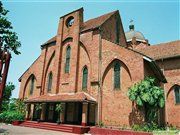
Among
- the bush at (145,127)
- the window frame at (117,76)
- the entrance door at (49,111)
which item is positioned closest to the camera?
the bush at (145,127)

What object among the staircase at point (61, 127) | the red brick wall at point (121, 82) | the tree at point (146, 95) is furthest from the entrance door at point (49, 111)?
the tree at point (146, 95)

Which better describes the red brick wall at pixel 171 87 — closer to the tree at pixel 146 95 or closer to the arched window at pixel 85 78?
the tree at pixel 146 95

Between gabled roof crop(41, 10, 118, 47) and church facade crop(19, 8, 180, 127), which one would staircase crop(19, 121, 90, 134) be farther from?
gabled roof crop(41, 10, 118, 47)

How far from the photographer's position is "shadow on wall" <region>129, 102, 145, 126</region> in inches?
659

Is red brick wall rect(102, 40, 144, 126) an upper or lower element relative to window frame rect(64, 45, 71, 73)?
lower

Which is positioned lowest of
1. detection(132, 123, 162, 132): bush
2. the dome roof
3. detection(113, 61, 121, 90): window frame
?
Result: detection(132, 123, 162, 132): bush

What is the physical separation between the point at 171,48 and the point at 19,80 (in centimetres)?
2320

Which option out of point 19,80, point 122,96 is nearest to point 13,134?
point 122,96

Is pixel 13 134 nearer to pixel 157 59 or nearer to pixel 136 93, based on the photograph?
pixel 136 93

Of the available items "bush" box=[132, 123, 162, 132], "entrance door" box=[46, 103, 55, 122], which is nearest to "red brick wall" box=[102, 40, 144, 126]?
"bush" box=[132, 123, 162, 132]

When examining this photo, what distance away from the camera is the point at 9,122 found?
25.1 m

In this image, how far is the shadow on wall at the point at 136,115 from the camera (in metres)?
16.7

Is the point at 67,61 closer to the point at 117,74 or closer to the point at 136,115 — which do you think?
the point at 117,74

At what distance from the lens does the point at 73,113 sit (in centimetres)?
2209
